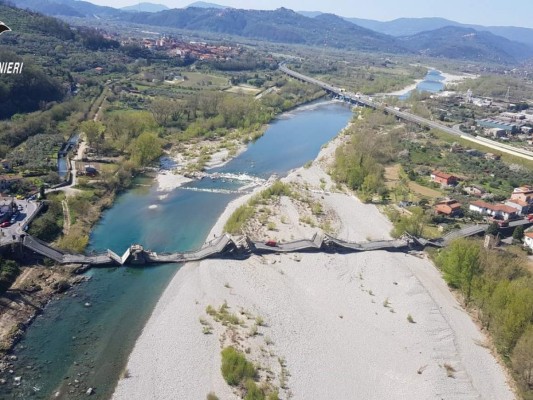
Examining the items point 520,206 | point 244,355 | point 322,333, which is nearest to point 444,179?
point 520,206

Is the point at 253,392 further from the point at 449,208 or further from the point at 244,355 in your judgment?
the point at 449,208

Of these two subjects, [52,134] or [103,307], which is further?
[52,134]

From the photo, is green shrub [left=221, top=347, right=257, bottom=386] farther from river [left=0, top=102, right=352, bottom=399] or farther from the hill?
the hill

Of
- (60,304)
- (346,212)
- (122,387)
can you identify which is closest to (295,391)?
(122,387)

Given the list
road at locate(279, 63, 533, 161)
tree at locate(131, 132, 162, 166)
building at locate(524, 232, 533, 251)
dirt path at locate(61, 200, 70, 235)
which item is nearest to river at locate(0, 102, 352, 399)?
dirt path at locate(61, 200, 70, 235)

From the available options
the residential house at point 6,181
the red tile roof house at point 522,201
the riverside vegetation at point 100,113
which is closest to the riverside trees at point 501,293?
the red tile roof house at point 522,201

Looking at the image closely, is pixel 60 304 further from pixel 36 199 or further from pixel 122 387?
pixel 36 199
